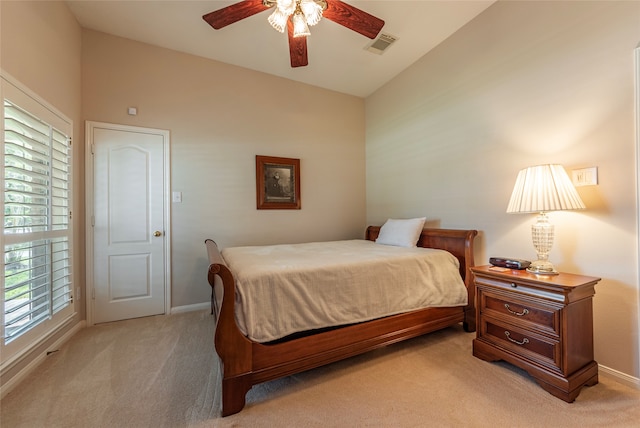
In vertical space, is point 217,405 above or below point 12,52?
below

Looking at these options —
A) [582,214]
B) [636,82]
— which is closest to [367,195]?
[582,214]

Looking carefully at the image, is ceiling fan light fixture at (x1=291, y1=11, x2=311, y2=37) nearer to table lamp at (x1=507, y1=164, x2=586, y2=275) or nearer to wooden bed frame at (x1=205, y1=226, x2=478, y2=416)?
wooden bed frame at (x1=205, y1=226, x2=478, y2=416)

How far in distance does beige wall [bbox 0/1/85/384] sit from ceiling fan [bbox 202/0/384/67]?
48.3 inches

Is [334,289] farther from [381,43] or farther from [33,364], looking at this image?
[381,43]

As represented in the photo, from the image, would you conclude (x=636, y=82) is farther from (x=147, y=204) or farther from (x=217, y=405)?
(x=147, y=204)

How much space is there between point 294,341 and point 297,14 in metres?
2.20

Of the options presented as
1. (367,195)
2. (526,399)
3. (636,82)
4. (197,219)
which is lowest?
(526,399)

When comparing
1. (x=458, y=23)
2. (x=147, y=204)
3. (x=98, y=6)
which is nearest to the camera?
(x=98, y=6)

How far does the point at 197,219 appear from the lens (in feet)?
10.1

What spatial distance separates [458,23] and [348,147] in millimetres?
1934

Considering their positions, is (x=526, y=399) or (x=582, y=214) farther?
(x=582, y=214)

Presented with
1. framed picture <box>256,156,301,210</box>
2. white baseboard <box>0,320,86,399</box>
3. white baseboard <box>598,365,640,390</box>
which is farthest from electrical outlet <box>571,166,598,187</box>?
white baseboard <box>0,320,86,399</box>

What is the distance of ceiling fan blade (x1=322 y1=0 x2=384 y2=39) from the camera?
1.79 m

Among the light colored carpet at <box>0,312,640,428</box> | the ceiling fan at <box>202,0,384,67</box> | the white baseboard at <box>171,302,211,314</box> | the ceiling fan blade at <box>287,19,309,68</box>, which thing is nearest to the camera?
the light colored carpet at <box>0,312,640,428</box>
